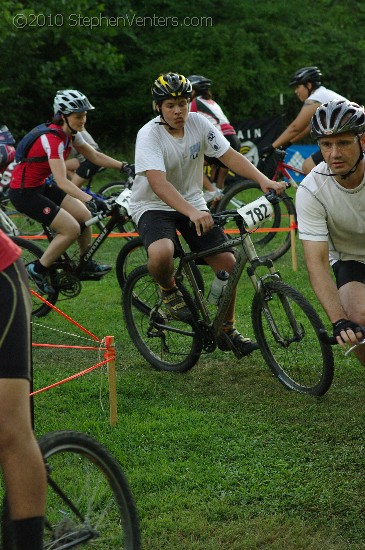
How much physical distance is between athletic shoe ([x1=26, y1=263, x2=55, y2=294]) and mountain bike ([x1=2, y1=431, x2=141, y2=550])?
5.41 m

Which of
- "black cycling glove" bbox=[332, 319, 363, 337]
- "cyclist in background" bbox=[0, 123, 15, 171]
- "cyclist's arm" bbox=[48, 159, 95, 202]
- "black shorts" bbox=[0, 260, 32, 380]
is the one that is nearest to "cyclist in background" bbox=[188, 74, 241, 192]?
"cyclist in background" bbox=[0, 123, 15, 171]

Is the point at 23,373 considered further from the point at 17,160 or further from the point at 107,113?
the point at 107,113

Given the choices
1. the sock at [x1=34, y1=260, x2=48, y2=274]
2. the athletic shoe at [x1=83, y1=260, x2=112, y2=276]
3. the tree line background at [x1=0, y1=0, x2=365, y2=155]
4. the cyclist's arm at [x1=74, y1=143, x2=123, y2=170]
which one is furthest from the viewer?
the tree line background at [x1=0, y1=0, x2=365, y2=155]

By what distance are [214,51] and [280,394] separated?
70.2ft

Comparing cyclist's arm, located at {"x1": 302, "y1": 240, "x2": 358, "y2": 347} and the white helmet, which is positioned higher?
the white helmet

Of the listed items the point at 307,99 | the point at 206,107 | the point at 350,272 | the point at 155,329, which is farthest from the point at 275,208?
the point at 350,272

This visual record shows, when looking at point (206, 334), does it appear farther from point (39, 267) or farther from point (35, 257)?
point (35, 257)

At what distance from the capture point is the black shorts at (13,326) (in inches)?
124

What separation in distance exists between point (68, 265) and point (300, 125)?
3906 mm

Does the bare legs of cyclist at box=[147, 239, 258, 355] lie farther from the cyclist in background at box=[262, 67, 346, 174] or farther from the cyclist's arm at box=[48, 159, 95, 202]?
the cyclist in background at box=[262, 67, 346, 174]

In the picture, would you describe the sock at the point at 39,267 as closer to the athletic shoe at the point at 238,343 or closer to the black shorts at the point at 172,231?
the black shorts at the point at 172,231

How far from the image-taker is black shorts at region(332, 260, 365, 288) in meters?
5.41

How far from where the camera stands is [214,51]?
2670 cm

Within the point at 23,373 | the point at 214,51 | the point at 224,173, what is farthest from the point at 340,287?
the point at 214,51
